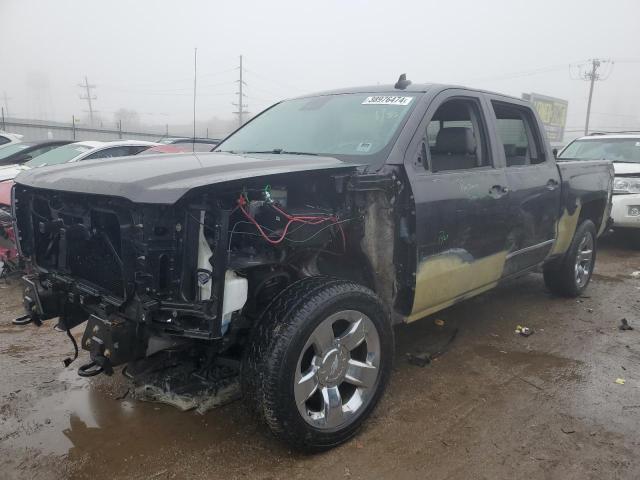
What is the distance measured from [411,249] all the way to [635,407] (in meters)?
1.73

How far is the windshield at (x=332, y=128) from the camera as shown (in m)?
3.19

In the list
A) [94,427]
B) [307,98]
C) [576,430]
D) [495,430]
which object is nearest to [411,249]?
[495,430]

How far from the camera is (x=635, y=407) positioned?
10.4 ft

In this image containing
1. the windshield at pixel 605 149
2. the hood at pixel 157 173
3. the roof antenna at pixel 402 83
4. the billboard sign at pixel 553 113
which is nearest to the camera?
the hood at pixel 157 173

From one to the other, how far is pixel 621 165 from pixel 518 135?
4.64 meters

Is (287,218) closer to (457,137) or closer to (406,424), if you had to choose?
(406,424)

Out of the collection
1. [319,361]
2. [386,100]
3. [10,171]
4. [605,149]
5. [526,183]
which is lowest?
[319,361]

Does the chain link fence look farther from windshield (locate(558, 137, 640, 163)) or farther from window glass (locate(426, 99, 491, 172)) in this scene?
window glass (locate(426, 99, 491, 172))

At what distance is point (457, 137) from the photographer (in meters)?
3.45

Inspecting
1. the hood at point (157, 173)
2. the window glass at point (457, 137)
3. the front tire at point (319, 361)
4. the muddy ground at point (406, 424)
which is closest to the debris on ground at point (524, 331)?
the muddy ground at point (406, 424)

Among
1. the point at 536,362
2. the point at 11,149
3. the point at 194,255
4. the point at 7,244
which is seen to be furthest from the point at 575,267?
the point at 11,149

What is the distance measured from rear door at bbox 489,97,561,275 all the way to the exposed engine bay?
1.35m

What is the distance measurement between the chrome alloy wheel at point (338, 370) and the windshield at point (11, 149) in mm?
8834

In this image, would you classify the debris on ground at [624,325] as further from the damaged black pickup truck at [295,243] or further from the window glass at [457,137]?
the window glass at [457,137]
